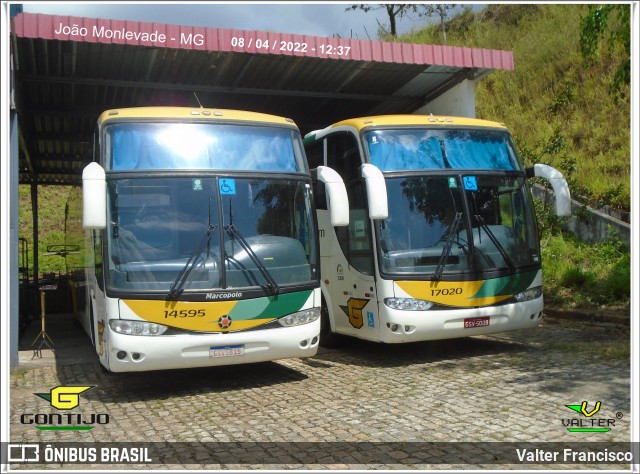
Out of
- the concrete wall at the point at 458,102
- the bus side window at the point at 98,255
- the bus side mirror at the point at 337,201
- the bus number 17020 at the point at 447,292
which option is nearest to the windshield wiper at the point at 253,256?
the bus side mirror at the point at 337,201

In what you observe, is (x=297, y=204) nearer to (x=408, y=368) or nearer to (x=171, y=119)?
(x=171, y=119)

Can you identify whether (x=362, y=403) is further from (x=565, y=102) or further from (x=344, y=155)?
(x=565, y=102)

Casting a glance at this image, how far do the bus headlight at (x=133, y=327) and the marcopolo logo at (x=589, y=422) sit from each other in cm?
423

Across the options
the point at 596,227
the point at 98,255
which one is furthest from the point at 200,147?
the point at 596,227

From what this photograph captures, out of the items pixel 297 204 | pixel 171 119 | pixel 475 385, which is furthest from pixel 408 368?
pixel 171 119

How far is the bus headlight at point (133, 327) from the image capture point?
7.63 metres

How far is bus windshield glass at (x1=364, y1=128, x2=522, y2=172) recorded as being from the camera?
9625 millimetres

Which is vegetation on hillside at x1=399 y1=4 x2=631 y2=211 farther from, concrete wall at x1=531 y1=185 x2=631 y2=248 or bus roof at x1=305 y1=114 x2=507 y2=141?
bus roof at x1=305 y1=114 x2=507 y2=141

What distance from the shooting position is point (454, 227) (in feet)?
30.8

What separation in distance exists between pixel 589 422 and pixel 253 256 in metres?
3.92

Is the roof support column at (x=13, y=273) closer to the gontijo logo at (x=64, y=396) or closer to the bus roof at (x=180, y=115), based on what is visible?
the gontijo logo at (x=64, y=396)

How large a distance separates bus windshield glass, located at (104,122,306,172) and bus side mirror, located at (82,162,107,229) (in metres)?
0.55

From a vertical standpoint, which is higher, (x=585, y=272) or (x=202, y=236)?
(x=202, y=236)

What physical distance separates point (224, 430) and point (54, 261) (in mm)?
25627
